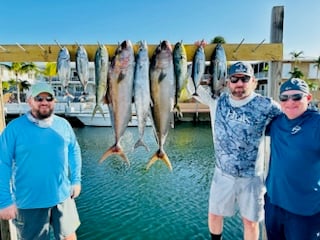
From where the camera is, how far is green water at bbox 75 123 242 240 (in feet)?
19.0

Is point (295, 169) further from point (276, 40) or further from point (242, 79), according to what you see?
point (276, 40)

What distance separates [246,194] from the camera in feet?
8.11

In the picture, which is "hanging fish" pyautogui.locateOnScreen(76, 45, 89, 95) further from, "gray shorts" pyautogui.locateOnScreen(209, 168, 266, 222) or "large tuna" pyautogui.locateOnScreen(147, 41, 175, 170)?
"gray shorts" pyautogui.locateOnScreen(209, 168, 266, 222)

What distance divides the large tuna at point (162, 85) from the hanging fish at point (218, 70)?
369 millimetres

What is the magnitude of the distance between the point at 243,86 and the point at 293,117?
1.49ft

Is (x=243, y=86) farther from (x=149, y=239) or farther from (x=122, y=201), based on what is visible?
(x=122, y=201)

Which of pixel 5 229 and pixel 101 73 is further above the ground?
pixel 101 73

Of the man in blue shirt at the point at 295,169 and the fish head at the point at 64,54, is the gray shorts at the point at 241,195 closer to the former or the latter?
the man in blue shirt at the point at 295,169

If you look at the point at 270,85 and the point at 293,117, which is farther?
the point at 270,85

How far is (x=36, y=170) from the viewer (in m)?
2.36

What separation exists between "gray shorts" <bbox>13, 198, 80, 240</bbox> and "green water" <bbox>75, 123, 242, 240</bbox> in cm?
322

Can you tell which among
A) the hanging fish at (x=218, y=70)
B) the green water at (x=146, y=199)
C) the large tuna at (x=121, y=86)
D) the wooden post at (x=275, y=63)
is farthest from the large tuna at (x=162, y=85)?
the green water at (x=146, y=199)

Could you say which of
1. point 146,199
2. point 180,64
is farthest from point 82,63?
point 146,199

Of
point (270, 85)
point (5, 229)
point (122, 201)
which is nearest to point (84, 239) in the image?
point (122, 201)
